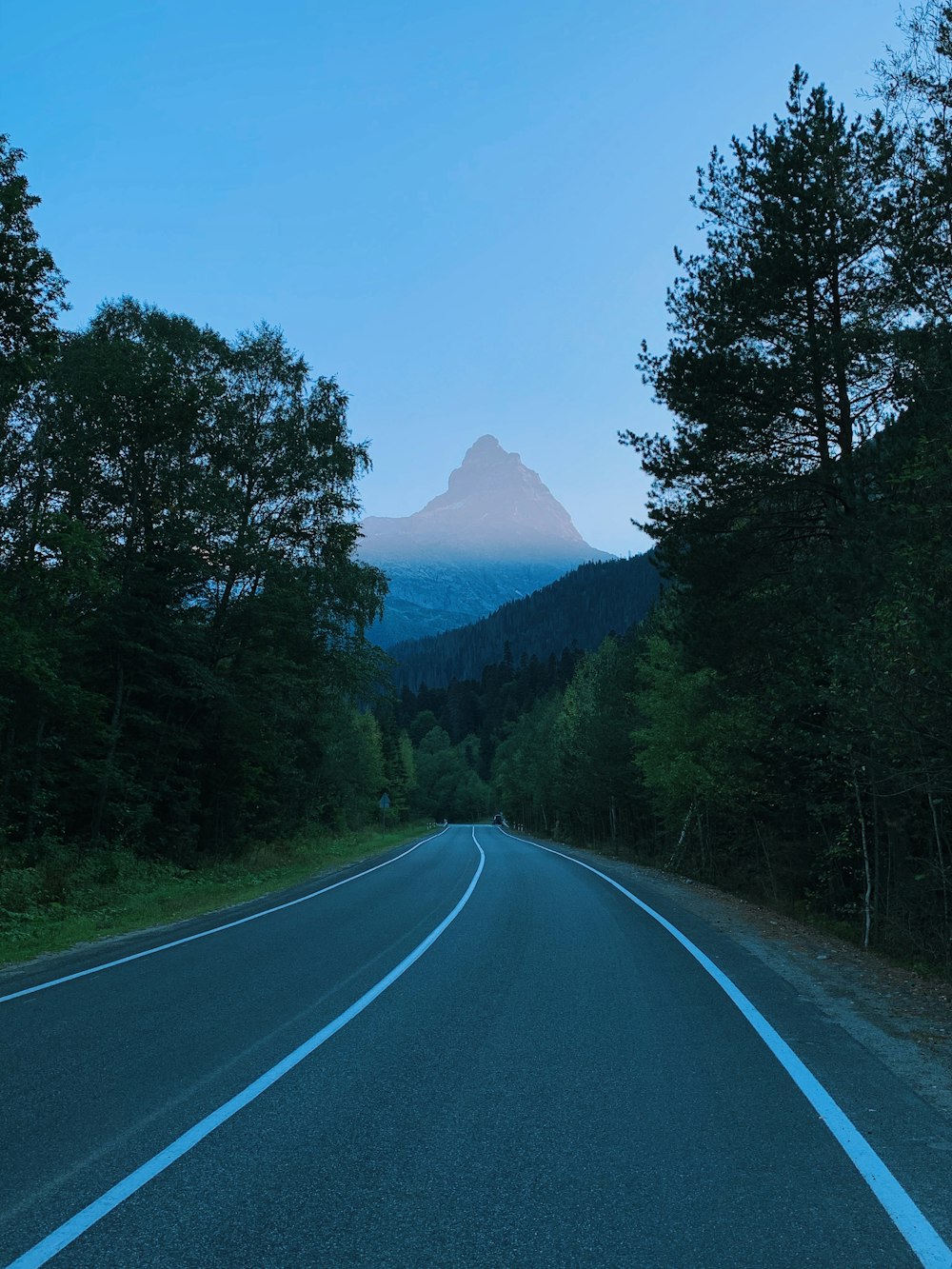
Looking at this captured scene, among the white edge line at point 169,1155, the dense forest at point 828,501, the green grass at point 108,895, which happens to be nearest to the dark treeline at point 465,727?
the green grass at point 108,895

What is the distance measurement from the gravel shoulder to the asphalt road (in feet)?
0.84

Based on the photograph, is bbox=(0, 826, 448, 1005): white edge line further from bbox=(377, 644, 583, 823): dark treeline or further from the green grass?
bbox=(377, 644, 583, 823): dark treeline

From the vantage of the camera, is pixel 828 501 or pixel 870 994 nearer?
pixel 870 994

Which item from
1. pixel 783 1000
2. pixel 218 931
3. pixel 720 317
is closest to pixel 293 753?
pixel 218 931

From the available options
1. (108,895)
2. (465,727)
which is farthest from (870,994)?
(465,727)

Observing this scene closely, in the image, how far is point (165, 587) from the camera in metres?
21.8

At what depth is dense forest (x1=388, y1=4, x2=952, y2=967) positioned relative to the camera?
8398 millimetres

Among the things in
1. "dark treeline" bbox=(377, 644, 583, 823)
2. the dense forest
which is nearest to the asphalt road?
the dense forest

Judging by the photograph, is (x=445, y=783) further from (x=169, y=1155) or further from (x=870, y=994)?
(x=169, y=1155)

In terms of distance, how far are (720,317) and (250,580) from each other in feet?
A: 49.4

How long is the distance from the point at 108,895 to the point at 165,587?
338 inches

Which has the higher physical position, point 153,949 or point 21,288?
point 21,288

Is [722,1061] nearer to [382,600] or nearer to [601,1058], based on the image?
[601,1058]

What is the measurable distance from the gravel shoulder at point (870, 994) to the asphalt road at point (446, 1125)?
26cm
